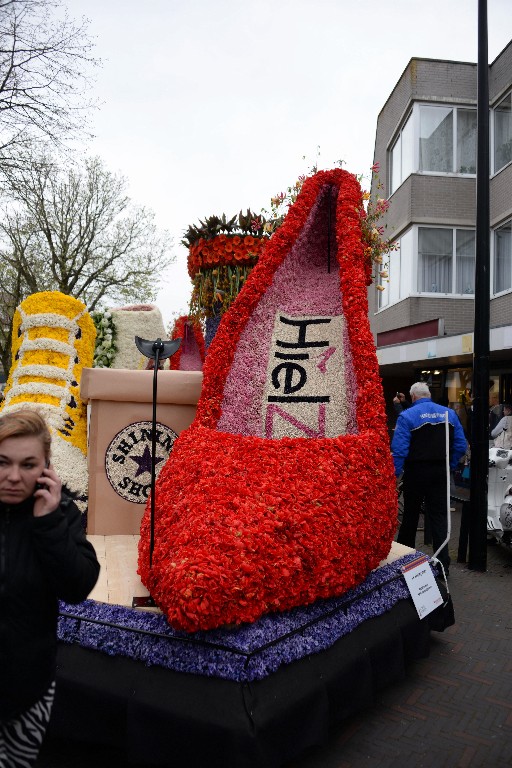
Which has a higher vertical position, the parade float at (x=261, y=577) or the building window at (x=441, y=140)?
the building window at (x=441, y=140)

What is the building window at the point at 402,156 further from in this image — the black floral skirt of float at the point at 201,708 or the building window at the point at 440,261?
the black floral skirt of float at the point at 201,708

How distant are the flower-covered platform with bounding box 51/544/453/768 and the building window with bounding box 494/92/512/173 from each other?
1188 centimetres

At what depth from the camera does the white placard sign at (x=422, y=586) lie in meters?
3.31

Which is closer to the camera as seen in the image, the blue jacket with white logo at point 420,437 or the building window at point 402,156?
the blue jacket with white logo at point 420,437

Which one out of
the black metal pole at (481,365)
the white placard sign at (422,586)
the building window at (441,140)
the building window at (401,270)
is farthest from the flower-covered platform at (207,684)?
the building window at (441,140)

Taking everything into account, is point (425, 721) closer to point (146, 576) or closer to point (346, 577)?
point (346, 577)

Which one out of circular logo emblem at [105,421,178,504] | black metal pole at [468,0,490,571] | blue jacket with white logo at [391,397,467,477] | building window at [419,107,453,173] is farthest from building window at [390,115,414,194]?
circular logo emblem at [105,421,178,504]

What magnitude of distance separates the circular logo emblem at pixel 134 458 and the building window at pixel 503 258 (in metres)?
9.50

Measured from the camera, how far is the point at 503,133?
Result: 12.2 m

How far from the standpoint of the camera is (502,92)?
1192 cm

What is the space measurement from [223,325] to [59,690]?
238cm

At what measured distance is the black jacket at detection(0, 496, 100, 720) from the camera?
5.24 ft

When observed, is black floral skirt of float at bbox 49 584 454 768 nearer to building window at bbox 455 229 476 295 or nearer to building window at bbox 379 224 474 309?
building window at bbox 379 224 474 309

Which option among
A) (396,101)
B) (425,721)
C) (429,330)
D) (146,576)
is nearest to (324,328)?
(146,576)
